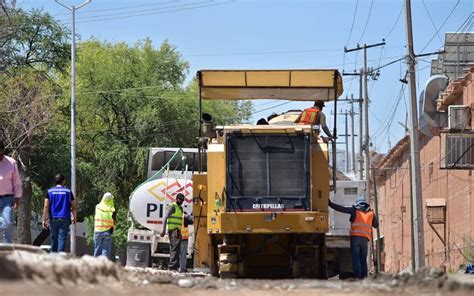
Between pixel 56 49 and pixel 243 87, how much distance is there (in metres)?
22.5

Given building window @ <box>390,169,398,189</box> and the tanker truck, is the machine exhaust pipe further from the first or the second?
building window @ <box>390,169,398,189</box>

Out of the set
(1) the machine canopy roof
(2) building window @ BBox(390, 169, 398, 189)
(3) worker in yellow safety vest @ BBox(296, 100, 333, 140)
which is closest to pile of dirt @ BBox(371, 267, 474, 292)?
(3) worker in yellow safety vest @ BBox(296, 100, 333, 140)

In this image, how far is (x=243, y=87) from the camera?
18.2 metres

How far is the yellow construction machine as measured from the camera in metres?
15.3

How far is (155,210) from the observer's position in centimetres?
2164

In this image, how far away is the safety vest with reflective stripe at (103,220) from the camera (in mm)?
18906

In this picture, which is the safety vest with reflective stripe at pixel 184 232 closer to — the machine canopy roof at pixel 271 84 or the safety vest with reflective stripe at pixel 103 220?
the safety vest with reflective stripe at pixel 103 220

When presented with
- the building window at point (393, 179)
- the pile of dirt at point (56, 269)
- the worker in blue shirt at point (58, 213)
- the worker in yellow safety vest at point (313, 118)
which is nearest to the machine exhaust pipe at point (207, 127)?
the worker in yellow safety vest at point (313, 118)

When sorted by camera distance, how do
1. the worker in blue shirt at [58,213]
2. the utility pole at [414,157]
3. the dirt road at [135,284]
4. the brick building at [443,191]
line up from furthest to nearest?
the brick building at [443,191]
the utility pole at [414,157]
the worker in blue shirt at [58,213]
the dirt road at [135,284]

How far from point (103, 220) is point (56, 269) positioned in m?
9.44

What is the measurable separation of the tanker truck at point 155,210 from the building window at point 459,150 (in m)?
10.9

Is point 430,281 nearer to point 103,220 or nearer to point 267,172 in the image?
point 267,172

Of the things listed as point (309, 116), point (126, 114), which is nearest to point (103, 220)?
point (309, 116)

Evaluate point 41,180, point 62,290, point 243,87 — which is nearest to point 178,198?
point 243,87
